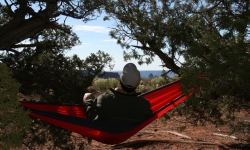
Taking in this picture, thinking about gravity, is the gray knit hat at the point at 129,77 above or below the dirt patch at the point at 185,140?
above

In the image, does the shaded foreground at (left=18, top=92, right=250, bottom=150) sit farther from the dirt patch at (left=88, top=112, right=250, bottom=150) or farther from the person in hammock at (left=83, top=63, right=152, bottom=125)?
the person in hammock at (left=83, top=63, right=152, bottom=125)

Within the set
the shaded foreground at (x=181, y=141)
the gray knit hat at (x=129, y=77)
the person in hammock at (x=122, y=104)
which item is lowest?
the shaded foreground at (x=181, y=141)

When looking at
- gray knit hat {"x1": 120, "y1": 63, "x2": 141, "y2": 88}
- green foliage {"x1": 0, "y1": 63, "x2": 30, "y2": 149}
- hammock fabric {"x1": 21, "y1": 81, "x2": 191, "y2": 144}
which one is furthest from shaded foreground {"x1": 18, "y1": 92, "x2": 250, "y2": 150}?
green foliage {"x1": 0, "y1": 63, "x2": 30, "y2": 149}

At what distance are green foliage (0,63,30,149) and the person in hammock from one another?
Answer: 2.50ft

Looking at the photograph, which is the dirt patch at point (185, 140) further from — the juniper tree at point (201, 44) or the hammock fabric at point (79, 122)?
the hammock fabric at point (79, 122)

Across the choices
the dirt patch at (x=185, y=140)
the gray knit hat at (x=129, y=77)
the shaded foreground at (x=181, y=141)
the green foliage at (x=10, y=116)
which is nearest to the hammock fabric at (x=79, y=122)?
the gray knit hat at (x=129, y=77)

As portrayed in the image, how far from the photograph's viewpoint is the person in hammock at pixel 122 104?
2.95 metres

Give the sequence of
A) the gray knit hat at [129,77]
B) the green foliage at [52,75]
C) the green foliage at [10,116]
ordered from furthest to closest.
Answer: the green foliage at [52,75], the gray knit hat at [129,77], the green foliage at [10,116]

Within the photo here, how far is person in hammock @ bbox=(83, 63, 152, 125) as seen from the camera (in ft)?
9.68

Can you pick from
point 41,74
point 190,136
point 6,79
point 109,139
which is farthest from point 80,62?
point 190,136

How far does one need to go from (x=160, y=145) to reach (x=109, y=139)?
108 inches

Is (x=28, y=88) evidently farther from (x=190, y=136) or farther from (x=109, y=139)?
(x=190, y=136)

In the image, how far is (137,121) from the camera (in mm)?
3188

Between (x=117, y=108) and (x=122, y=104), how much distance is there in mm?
60
